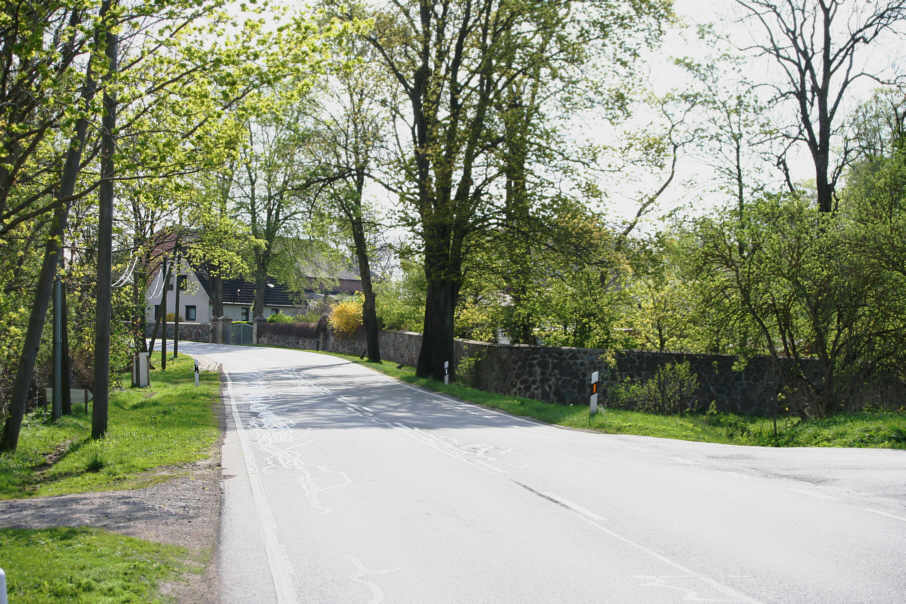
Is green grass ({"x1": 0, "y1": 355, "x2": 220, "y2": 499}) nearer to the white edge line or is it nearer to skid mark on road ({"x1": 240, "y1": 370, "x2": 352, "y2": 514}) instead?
skid mark on road ({"x1": 240, "y1": 370, "x2": 352, "y2": 514})

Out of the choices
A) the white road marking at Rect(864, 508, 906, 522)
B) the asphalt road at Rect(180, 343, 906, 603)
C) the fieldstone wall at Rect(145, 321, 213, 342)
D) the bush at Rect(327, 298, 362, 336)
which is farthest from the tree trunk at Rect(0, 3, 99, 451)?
the fieldstone wall at Rect(145, 321, 213, 342)

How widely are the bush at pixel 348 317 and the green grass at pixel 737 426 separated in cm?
2872

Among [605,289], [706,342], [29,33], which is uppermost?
[29,33]

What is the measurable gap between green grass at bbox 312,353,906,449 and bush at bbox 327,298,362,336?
28720 millimetres

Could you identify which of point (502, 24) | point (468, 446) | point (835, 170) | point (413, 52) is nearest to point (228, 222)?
point (413, 52)

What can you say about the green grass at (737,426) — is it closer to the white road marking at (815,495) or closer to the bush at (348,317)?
the white road marking at (815,495)

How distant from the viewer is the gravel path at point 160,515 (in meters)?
6.48

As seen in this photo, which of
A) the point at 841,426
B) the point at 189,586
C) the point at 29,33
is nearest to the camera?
the point at 189,586

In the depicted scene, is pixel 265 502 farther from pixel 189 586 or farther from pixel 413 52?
pixel 413 52

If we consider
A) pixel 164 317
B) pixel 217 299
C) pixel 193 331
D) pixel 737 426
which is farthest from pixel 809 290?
pixel 193 331

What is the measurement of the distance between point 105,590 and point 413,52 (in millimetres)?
27941

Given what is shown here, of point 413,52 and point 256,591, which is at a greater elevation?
point 413,52

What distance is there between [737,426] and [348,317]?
33702mm

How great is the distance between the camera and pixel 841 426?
53.5ft
